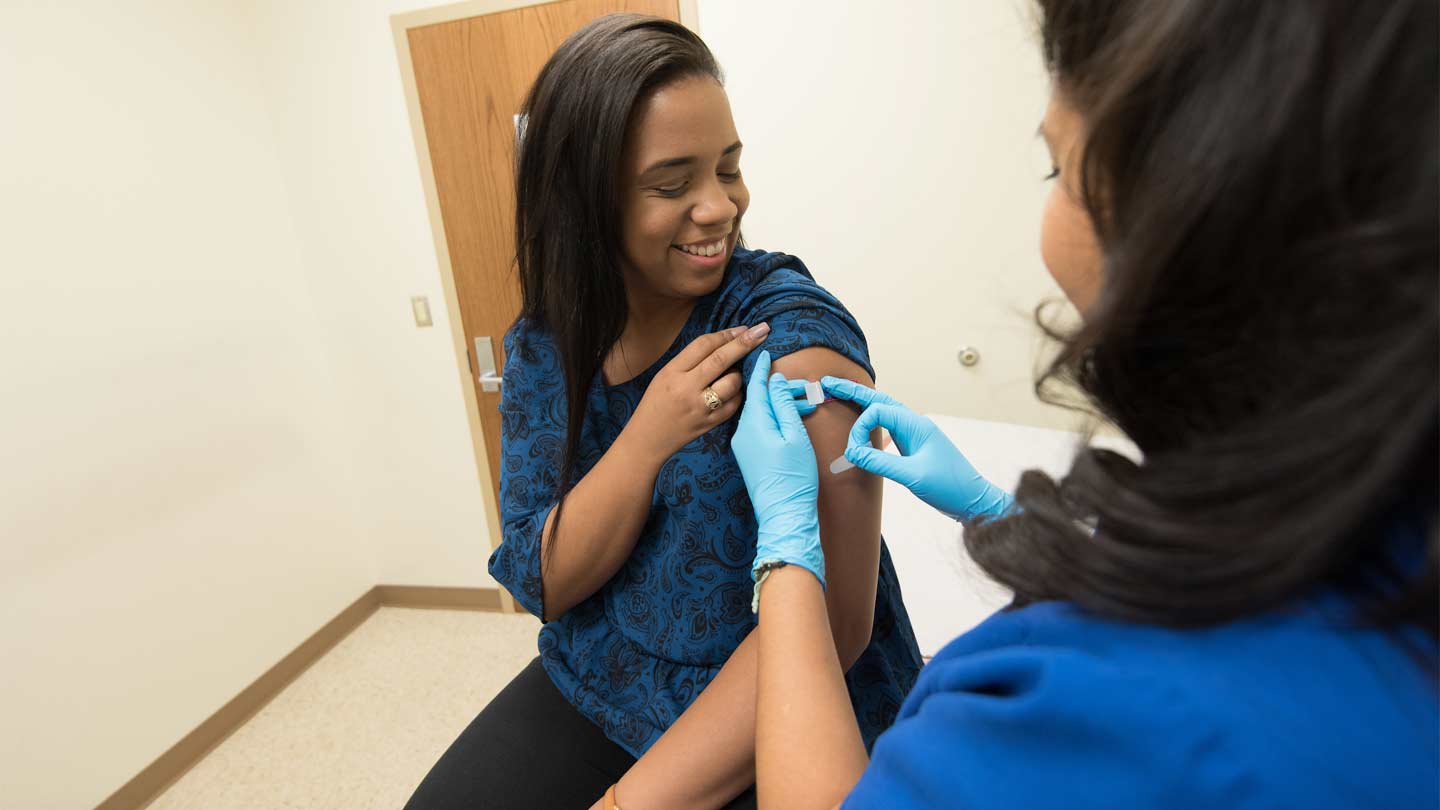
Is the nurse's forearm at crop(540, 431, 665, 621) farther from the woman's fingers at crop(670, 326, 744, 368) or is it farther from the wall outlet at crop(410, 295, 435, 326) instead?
the wall outlet at crop(410, 295, 435, 326)

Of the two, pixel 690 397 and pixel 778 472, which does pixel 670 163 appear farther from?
pixel 778 472

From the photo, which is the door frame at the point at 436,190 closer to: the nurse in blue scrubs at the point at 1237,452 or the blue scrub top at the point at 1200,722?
the nurse in blue scrubs at the point at 1237,452

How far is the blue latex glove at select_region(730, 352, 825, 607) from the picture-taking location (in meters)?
0.77

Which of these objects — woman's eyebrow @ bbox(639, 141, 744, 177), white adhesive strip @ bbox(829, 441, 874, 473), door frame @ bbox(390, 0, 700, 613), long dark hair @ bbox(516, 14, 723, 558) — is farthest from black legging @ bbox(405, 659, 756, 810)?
door frame @ bbox(390, 0, 700, 613)

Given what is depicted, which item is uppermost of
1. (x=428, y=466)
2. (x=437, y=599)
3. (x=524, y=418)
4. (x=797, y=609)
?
(x=524, y=418)

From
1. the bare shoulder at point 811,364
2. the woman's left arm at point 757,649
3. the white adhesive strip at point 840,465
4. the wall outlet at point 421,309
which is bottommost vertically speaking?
the woman's left arm at point 757,649

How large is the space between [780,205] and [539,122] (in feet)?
4.22

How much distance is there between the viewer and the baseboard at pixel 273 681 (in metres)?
1.94

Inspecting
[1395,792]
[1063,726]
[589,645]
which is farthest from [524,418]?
[1395,792]

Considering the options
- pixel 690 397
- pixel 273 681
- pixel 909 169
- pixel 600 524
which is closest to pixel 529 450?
pixel 600 524

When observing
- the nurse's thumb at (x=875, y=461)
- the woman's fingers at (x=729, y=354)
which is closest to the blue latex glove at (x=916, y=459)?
the nurse's thumb at (x=875, y=461)

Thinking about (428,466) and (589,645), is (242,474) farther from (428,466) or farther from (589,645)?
(589,645)

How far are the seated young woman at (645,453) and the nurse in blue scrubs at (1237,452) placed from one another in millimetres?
422

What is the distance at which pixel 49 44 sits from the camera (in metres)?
1.73
